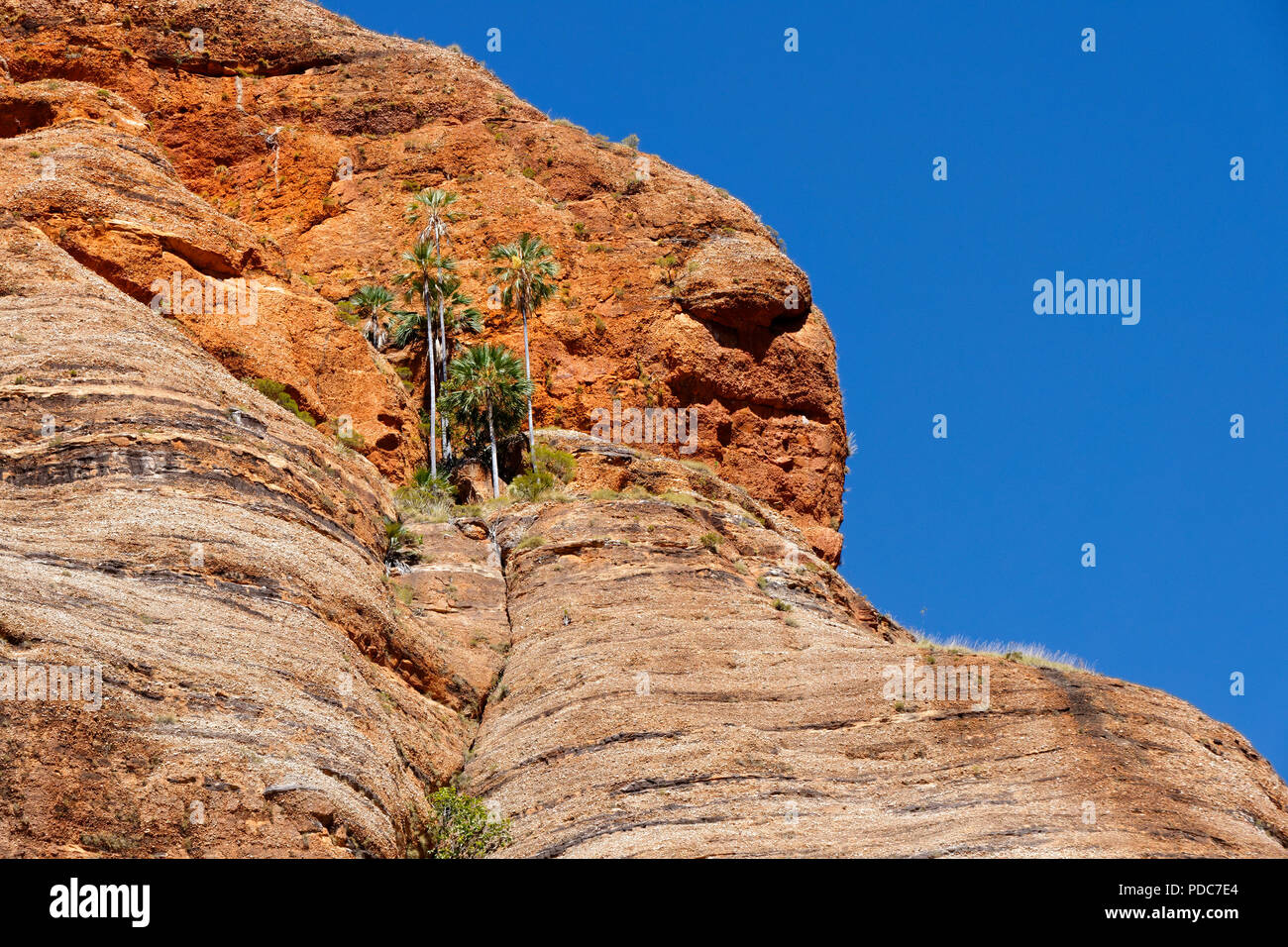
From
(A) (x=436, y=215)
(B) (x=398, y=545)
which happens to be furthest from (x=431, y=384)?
(B) (x=398, y=545)

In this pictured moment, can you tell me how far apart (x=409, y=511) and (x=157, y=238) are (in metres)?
9.43

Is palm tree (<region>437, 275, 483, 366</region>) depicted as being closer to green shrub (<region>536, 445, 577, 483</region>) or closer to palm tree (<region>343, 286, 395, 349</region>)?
palm tree (<region>343, 286, 395, 349</region>)

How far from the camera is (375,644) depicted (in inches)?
1005

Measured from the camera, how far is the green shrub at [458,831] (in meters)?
22.5

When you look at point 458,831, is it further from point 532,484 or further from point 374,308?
point 374,308

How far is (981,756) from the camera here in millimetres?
23750

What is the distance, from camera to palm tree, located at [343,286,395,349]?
161 feet

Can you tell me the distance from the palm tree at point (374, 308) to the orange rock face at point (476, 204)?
1159mm

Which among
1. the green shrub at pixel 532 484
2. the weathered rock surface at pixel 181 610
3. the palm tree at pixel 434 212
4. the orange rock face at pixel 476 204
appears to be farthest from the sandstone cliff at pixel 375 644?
the palm tree at pixel 434 212

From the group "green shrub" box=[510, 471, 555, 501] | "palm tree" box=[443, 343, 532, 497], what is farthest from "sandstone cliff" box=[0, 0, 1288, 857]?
"palm tree" box=[443, 343, 532, 497]

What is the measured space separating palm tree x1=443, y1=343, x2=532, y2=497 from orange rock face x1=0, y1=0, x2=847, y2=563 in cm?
160

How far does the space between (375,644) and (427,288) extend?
25116 millimetres

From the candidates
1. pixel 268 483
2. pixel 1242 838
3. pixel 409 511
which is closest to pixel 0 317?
pixel 268 483
